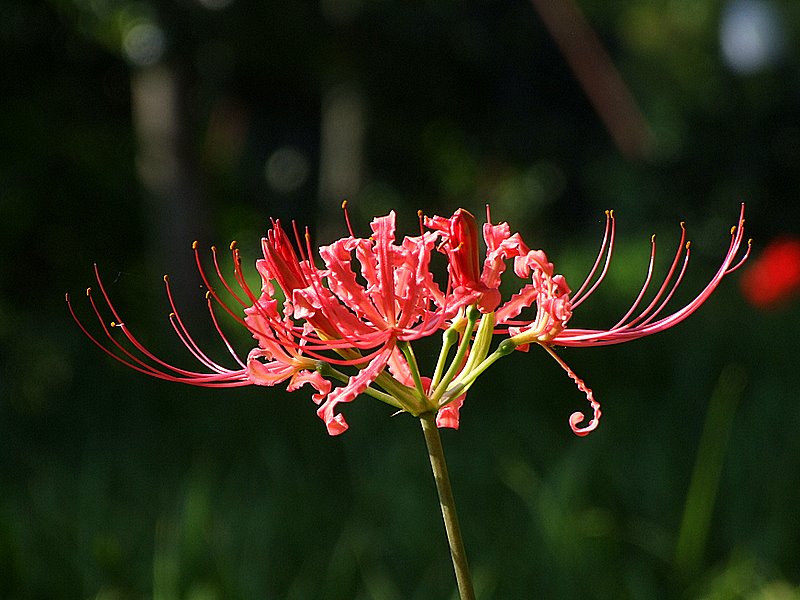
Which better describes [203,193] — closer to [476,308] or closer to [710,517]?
[710,517]

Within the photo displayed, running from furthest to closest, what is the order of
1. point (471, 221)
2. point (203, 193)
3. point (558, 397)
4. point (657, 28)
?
point (657, 28), point (203, 193), point (558, 397), point (471, 221)

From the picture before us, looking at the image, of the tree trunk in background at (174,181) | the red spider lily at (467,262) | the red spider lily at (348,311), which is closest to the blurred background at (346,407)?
the tree trunk in background at (174,181)

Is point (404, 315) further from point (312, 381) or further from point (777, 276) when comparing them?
point (777, 276)

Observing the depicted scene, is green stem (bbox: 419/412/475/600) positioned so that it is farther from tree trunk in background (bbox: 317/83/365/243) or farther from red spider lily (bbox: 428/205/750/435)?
tree trunk in background (bbox: 317/83/365/243)

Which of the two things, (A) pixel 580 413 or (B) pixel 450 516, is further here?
(A) pixel 580 413

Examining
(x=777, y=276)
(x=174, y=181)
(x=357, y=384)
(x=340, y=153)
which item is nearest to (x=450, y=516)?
(x=357, y=384)

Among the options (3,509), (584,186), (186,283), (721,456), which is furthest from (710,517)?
(584,186)
